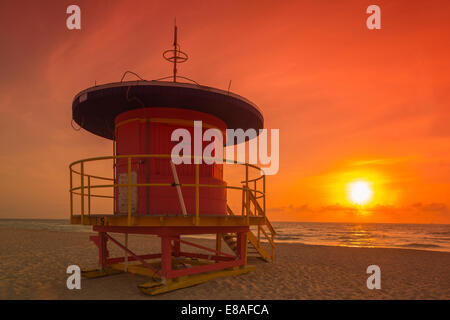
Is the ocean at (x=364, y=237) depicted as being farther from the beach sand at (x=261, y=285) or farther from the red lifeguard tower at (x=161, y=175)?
the red lifeguard tower at (x=161, y=175)

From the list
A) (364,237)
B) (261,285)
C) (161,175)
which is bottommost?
(364,237)

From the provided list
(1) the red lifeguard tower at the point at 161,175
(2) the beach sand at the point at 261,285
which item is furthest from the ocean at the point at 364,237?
(1) the red lifeguard tower at the point at 161,175

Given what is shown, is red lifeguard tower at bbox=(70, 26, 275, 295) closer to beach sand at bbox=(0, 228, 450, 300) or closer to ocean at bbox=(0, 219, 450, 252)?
beach sand at bbox=(0, 228, 450, 300)

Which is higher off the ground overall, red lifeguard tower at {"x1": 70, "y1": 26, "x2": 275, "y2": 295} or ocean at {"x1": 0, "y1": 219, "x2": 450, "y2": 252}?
red lifeguard tower at {"x1": 70, "y1": 26, "x2": 275, "y2": 295}

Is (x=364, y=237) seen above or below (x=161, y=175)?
below

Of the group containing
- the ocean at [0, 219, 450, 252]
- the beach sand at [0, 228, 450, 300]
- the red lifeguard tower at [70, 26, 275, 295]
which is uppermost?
the red lifeguard tower at [70, 26, 275, 295]

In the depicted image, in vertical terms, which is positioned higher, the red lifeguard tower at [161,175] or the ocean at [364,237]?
the red lifeguard tower at [161,175]

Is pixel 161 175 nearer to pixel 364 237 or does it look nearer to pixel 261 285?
pixel 261 285

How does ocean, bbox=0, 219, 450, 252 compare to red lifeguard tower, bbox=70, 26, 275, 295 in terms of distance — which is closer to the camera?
red lifeguard tower, bbox=70, 26, 275, 295

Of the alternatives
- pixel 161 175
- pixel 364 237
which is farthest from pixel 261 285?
pixel 364 237

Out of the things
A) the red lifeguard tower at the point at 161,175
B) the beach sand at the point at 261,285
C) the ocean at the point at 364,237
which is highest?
the red lifeguard tower at the point at 161,175

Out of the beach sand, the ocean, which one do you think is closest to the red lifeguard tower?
the beach sand

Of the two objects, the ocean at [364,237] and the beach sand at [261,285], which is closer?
the beach sand at [261,285]
